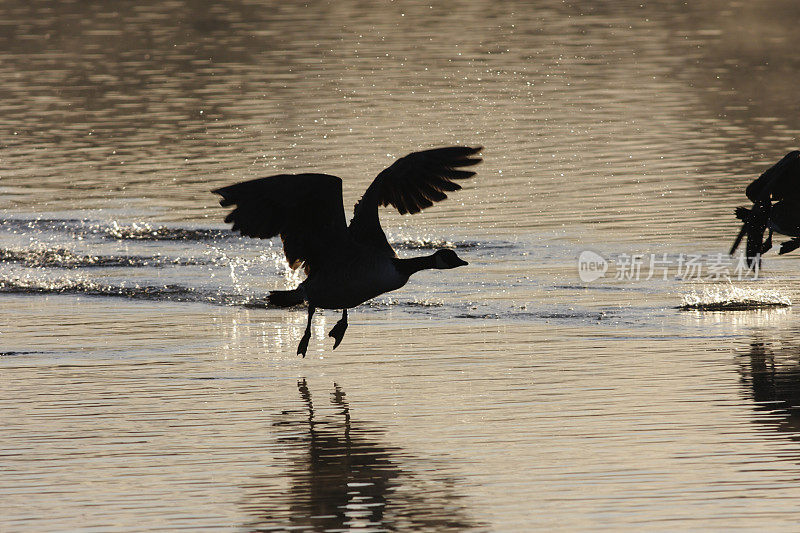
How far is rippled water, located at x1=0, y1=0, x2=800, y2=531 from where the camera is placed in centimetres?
753

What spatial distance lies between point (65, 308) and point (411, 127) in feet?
35.8

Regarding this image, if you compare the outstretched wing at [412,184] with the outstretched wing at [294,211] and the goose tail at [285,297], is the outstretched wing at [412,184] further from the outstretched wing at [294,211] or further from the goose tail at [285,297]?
the goose tail at [285,297]

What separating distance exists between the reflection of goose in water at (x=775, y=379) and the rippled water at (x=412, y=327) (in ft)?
0.10

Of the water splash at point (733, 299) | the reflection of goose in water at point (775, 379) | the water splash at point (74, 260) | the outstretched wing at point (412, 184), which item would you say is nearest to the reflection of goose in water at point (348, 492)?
the outstretched wing at point (412, 184)

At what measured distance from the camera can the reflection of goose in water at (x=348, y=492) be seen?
7.09 m

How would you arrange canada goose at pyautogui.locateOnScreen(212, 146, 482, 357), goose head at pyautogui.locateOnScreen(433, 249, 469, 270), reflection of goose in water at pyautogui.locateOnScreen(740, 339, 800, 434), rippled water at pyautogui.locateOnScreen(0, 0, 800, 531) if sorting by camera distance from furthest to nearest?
1. goose head at pyautogui.locateOnScreen(433, 249, 469, 270)
2. canada goose at pyautogui.locateOnScreen(212, 146, 482, 357)
3. reflection of goose in water at pyautogui.locateOnScreen(740, 339, 800, 434)
4. rippled water at pyautogui.locateOnScreen(0, 0, 800, 531)

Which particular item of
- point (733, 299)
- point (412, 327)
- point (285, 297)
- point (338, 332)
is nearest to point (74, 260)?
point (285, 297)

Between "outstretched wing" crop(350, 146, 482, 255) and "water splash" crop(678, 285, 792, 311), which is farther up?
"outstretched wing" crop(350, 146, 482, 255)

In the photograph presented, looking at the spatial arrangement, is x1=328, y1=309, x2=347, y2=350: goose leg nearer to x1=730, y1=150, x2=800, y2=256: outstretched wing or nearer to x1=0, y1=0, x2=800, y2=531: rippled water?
x1=0, y1=0, x2=800, y2=531: rippled water

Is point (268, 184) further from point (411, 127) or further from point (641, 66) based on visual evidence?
point (641, 66)

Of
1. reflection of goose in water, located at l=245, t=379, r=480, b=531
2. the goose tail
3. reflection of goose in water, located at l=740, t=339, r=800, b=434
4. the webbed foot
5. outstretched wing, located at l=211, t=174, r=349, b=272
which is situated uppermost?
outstretched wing, located at l=211, t=174, r=349, b=272

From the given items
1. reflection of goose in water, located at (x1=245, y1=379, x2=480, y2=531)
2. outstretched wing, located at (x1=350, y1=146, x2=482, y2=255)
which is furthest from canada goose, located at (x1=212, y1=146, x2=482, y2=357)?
reflection of goose in water, located at (x1=245, y1=379, x2=480, y2=531)

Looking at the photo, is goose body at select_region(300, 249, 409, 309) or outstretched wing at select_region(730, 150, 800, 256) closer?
goose body at select_region(300, 249, 409, 309)

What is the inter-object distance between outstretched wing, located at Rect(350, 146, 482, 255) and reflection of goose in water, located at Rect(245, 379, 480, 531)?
88.0 inches
